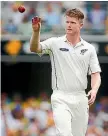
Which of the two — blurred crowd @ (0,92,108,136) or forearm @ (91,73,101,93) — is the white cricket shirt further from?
blurred crowd @ (0,92,108,136)

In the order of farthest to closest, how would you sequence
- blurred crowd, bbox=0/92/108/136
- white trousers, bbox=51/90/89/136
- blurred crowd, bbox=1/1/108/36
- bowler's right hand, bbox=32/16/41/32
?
blurred crowd, bbox=1/1/108/36 → blurred crowd, bbox=0/92/108/136 → white trousers, bbox=51/90/89/136 → bowler's right hand, bbox=32/16/41/32

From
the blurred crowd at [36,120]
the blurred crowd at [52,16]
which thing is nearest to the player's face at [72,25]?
the blurred crowd at [36,120]

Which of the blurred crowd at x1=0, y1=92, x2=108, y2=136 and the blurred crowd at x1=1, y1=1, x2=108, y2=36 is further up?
the blurred crowd at x1=1, y1=1, x2=108, y2=36

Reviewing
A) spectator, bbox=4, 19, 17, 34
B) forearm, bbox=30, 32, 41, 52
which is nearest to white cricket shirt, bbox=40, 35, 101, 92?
forearm, bbox=30, 32, 41, 52

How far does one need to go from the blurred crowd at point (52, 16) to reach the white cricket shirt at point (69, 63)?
916 centimetres

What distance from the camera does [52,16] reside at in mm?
16312

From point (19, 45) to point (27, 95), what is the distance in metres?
1.81

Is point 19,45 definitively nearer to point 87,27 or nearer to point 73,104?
point 87,27

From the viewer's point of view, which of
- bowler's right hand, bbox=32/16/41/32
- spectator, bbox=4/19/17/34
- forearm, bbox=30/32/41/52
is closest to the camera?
bowler's right hand, bbox=32/16/41/32

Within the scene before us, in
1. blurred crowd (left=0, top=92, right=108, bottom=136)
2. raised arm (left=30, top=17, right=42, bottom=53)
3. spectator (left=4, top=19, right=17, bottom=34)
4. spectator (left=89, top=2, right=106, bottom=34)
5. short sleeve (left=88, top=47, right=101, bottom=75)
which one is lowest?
blurred crowd (left=0, top=92, right=108, bottom=136)

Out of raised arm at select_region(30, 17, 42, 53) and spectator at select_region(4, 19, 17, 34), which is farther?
spectator at select_region(4, 19, 17, 34)

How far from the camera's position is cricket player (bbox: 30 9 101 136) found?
269 inches

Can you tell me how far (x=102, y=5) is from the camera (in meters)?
16.4

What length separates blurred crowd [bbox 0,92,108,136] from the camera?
1384 centimetres
